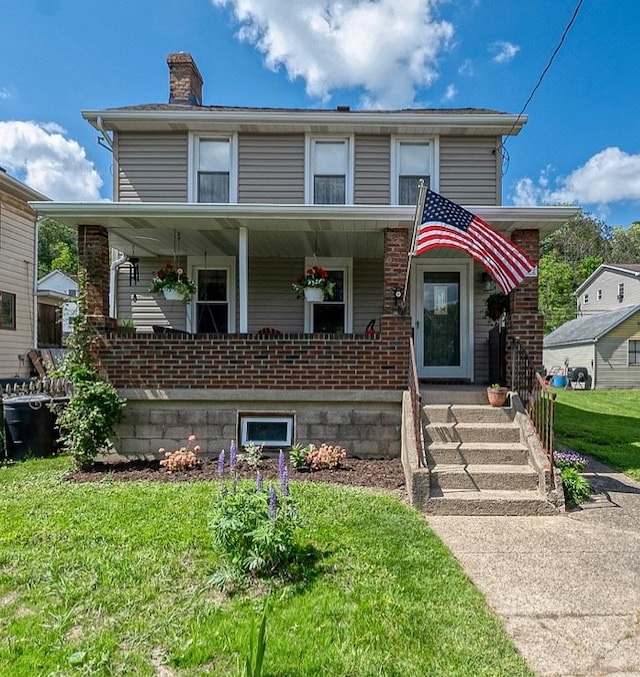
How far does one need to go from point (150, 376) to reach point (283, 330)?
303cm

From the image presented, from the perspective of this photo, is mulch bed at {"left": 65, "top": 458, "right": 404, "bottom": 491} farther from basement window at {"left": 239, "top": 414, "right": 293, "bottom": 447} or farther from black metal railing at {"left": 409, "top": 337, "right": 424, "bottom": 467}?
black metal railing at {"left": 409, "top": 337, "right": 424, "bottom": 467}

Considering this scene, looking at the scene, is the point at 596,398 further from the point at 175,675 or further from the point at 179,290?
the point at 175,675

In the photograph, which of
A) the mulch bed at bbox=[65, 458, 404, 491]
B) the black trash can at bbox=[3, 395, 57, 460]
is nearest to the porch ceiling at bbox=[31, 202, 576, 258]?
the black trash can at bbox=[3, 395, 57, 460]

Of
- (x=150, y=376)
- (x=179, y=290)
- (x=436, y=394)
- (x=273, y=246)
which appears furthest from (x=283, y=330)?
(x=436, y=394)

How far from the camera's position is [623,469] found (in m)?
6.25

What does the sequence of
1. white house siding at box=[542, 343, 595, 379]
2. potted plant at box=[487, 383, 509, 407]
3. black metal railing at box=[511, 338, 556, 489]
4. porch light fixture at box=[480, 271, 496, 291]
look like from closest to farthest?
black metal railing at box=[511, 338, 556, 489] < potted plant at box=[487, 383, 509, 407] < porch light fixture at box=[480, 271, 496, 291] < white house siding at box=[542, 343, 595, 379]

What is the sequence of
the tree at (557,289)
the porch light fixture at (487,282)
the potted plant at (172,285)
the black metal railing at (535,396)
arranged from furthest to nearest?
1. the tree at (557,289)
2. the porch light fixture at (487,282)
3. the potted plant at (172,285)
4. the black metal railing at (535,396)

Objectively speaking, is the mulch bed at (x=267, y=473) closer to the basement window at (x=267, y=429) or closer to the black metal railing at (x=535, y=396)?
the basement window at (x=267, y=429)

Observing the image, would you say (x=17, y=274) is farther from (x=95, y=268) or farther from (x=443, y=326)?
(x=443, y=326)

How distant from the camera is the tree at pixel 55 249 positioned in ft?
129

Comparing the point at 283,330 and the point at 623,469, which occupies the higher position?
the point at 283,330

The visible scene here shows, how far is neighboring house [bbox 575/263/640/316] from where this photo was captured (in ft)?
77.5

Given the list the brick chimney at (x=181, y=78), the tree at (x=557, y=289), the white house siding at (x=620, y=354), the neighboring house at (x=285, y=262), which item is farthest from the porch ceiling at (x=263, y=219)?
the tree at (x=557, y=289)

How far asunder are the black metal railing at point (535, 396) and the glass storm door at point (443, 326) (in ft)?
5.65
